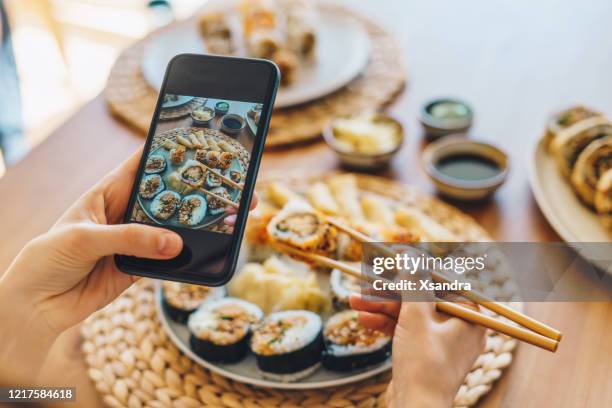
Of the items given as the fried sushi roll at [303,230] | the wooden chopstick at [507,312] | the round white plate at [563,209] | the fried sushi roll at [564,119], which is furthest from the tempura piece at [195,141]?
the fried sushi roll at [564,119]

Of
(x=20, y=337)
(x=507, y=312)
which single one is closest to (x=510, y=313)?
(x=507, y=312)

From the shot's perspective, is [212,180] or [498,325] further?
[212,180]

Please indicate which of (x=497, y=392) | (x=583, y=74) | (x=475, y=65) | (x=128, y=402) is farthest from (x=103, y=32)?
(x=497, y=392)

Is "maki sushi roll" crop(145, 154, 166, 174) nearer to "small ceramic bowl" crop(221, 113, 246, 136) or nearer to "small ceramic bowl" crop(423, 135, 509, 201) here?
"small ceramic bowl" crop(221, 113, 246, 136)

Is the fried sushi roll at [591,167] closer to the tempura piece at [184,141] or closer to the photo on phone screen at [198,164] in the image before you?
the photo on phone screen at [198,164]

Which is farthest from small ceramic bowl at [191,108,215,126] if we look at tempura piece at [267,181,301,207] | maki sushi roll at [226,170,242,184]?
tempura piece at [267,181,301,207]

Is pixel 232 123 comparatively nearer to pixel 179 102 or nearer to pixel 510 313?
pixel 179 102

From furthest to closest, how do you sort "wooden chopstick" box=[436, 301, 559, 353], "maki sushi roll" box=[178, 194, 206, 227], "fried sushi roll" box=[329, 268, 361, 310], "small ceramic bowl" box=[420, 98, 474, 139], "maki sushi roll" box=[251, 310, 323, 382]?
"small ceramic bowl" box=[420, 98, 474, 139]
"fried sushi roll" box=[329, 268, 361, 310]
"maki sushi roll" box=[251, 310, 323, 382]
"maki sushi roll" box=[178, 194, 206, 227]
"wooden chopstick" box=[436, 301, 559, 353]
